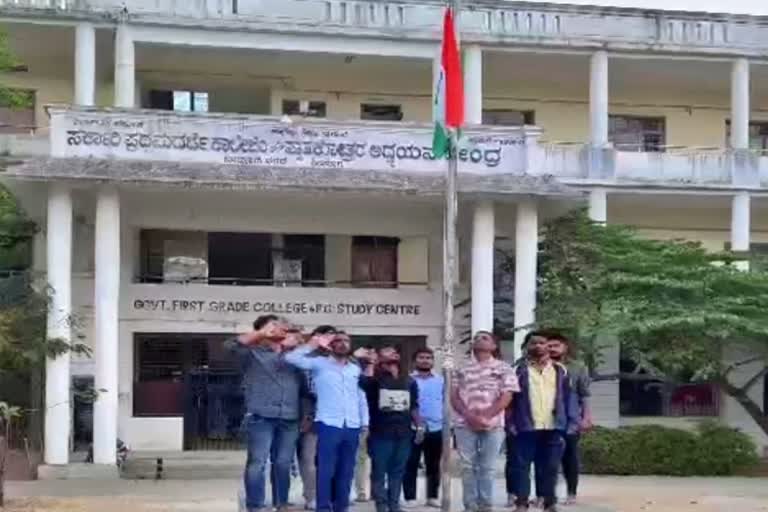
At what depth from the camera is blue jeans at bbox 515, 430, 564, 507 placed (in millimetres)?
12969

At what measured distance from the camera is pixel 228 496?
1645 centimetres

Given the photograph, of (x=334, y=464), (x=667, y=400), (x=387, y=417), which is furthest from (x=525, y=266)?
(x=334, y=464)

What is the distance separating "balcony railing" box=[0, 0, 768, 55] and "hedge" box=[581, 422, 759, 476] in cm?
856

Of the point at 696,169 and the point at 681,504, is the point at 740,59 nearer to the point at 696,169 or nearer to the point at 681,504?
the point at 696,169

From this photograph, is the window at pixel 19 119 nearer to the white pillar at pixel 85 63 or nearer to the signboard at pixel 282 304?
the white pillar at pixel 85 63

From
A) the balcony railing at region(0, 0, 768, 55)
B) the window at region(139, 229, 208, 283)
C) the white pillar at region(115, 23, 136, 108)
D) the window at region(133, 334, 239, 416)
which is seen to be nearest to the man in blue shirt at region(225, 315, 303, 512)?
the window at region(133, 334, 239, 416)

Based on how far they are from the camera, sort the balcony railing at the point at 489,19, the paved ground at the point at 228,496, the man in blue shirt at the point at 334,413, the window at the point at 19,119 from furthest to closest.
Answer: the window at the point at 19,119
the balcony railing at the point at 489,19
the paved ground at the point at 228,496
the man in blue shirt at the point at 334,413

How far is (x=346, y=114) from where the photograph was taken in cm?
2820

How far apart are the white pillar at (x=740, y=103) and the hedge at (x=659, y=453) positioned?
8.01m

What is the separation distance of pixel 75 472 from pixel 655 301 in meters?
10.1

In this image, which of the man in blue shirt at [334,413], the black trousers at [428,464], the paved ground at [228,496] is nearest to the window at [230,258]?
the paved ground at [228,496]

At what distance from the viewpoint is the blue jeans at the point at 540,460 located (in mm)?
12969

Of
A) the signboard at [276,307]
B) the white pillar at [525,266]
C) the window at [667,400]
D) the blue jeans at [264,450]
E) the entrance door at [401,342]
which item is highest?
the white pillar at [525,266]

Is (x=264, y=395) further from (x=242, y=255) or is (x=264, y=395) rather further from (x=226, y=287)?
(x=242, y=255)
